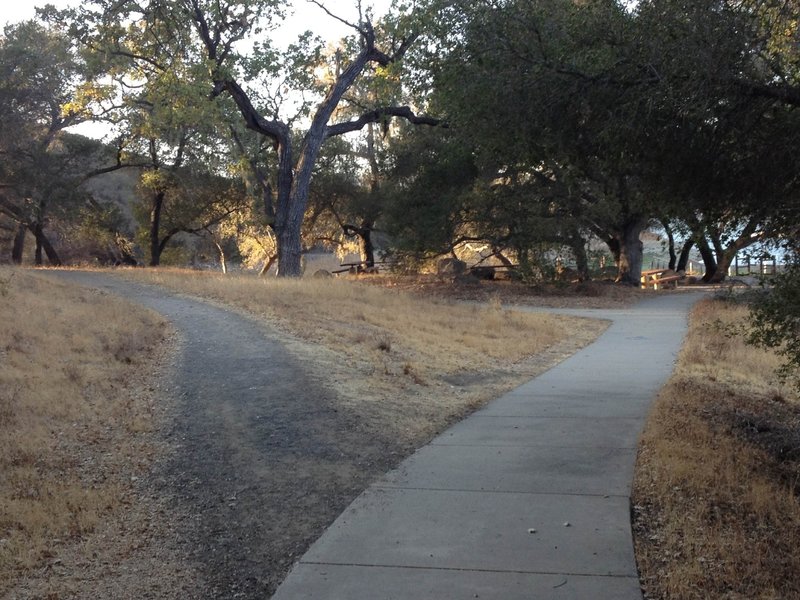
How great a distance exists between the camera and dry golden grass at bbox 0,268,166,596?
19.3 ft

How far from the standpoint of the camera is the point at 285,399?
9500mm

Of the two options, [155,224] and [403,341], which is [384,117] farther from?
[155,224]

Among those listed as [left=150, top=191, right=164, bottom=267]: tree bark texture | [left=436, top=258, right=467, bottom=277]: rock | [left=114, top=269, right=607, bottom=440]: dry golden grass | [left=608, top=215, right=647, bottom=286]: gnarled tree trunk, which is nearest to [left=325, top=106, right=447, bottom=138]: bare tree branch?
[left=114, top=269, right=607, bottom=440]: dry golden grass

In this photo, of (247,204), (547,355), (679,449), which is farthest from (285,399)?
(247,204)

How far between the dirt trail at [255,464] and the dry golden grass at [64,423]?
50 cm

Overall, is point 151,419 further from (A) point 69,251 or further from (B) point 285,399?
(A) point 69,251

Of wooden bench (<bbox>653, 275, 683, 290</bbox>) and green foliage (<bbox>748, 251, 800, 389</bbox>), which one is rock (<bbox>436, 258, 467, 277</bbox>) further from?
green foliage (<bbox>748, 251, 800, 389</bbox>)

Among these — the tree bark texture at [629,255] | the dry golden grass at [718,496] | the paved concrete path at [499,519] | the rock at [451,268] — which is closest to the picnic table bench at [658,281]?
the tree bark texture at [629,255]

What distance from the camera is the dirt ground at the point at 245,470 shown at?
5180 millimetres

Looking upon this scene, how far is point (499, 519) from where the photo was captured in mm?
5816

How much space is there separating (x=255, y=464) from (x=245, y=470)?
0.52 feet

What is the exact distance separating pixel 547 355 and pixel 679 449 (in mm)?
7861

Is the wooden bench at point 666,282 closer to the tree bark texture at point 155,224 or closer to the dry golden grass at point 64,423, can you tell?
the tree bark texture at point 155,224

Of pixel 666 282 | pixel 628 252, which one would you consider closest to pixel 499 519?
pixel 628 252
